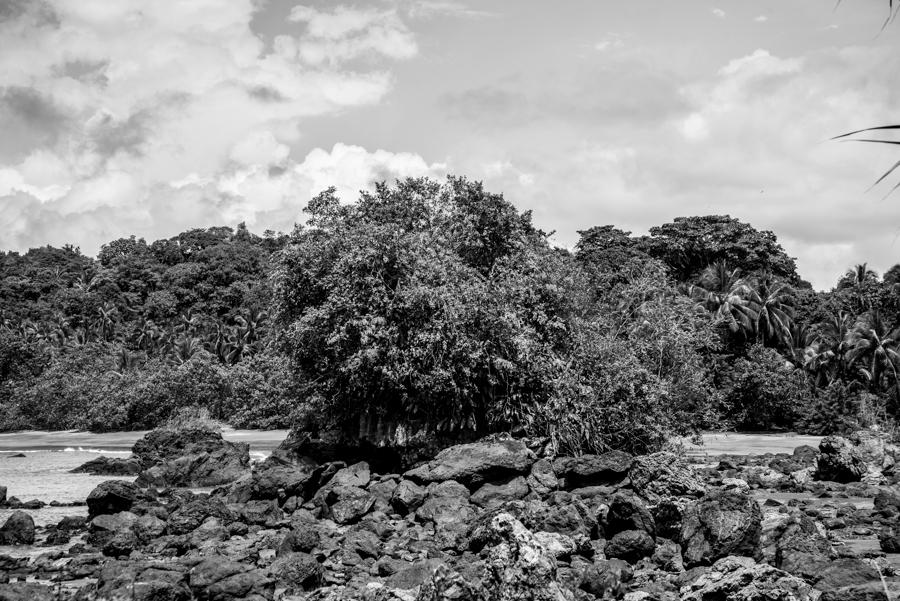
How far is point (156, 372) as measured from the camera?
55438 mm

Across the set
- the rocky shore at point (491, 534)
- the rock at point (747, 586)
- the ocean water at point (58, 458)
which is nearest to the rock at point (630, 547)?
the rocky shore at point (491, 534)

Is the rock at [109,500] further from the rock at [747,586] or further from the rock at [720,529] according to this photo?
the rock at [747,586]

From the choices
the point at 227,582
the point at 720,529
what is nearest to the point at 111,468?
the point at 227,582

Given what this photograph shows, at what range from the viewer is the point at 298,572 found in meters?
13.5

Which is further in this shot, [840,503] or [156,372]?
[156,372]

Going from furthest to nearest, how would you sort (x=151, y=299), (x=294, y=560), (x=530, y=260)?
(x=151, y=299), (x=530, y=260), (x=294, y=560)

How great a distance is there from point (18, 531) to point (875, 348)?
1673 inches

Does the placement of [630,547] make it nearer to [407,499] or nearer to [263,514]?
[407,499]

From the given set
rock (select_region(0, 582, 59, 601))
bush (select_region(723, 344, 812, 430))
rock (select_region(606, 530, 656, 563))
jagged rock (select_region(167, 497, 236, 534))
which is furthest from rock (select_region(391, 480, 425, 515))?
bush (select_region(723, 344, 812, 430))

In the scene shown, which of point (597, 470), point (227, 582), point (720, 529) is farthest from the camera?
point (597, 470)

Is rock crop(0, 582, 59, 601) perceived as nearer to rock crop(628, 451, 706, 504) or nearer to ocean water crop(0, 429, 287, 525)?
ocean water crop(0, 429, 287, 525)

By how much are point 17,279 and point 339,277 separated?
209ft

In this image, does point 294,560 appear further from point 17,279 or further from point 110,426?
point 17,279

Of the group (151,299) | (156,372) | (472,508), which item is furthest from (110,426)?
(472,508)
